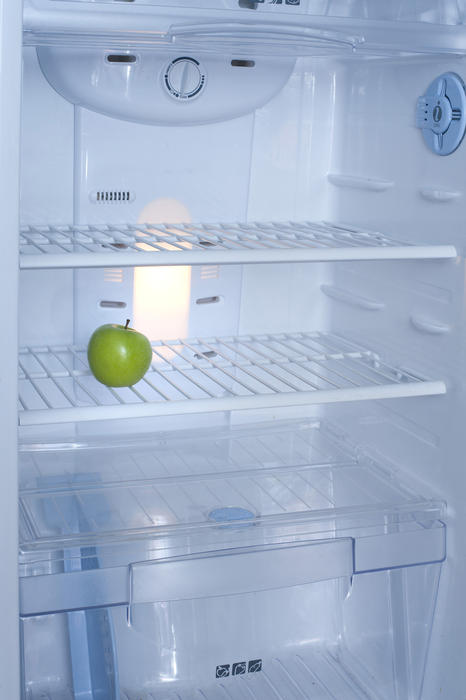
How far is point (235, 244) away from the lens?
176 centimetres

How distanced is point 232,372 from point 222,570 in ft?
1.80

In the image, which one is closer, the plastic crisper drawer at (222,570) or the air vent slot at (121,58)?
the plastic crisper drawer at (222,570)

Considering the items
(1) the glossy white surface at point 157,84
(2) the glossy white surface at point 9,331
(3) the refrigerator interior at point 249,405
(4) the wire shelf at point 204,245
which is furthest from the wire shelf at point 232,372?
(1) the glossy white surface at point 157,84

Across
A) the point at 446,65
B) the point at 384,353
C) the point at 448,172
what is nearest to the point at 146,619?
the point at 384,353

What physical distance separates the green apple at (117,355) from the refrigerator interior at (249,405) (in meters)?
0.06

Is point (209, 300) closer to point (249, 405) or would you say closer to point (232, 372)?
point (232, 372)

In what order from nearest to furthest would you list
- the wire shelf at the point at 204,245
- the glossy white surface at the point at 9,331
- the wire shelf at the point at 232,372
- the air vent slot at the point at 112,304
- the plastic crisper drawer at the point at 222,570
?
the glossy white surface at the point at 9,331 → the wire shelf at the point at 204,245 → the plastic crisper drawer at the point at 222,570 → the wire shelf at the point at 232,372 → the air vent slot at the point at 112,304

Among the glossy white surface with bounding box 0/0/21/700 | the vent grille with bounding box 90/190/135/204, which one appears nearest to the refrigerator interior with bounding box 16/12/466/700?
the vent grille with bounding box 90/190/135/204

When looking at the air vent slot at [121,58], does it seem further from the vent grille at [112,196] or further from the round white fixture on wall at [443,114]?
the round white fixture on wall at [443,114]

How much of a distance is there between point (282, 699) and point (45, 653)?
17.6 inches

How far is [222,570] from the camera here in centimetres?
156

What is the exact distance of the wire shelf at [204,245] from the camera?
1427mm

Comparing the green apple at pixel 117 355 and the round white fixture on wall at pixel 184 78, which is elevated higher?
the round white fixture on wall at pixel 184 78

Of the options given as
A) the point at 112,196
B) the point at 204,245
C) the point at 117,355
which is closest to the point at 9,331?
the point at 117,355
